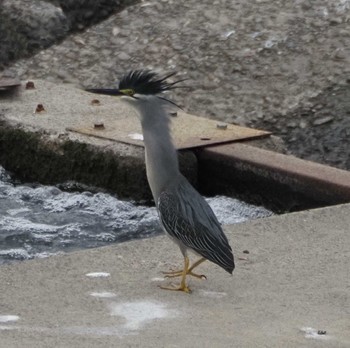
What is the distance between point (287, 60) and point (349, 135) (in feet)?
2.86

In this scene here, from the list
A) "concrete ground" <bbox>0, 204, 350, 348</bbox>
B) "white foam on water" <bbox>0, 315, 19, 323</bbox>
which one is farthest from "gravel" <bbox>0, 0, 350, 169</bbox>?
"white foam on water" <bbox>0, 315, 19, 323</bbox>

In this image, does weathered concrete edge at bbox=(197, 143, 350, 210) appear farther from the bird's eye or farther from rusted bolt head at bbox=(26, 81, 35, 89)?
rusted bolt head at bbox=(26, 81, 35, 89)

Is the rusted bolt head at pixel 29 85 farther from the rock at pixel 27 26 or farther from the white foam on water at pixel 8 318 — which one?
the white foam on water at pixel 8 318

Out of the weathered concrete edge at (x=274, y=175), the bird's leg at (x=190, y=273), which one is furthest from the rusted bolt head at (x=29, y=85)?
the bird's leg at (x=190, y=273)

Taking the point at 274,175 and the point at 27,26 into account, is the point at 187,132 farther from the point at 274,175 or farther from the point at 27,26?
the point at 27,26

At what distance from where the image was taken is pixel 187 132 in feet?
23.2

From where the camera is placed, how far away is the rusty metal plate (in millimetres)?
6883

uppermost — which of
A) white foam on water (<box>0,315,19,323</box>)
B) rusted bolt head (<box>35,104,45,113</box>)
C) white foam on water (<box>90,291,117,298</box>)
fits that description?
rusted bolt head (<box>35,104,45,113</box>)

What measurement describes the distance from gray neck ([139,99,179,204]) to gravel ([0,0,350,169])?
2.59 meters

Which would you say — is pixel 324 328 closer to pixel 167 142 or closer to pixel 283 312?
pixel 283 312

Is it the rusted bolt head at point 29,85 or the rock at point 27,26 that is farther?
the rock at point 27,26

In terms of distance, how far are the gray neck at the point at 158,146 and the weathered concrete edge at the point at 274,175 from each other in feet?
4.14

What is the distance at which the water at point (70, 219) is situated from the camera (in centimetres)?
625

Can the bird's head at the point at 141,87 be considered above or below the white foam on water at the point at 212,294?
above
